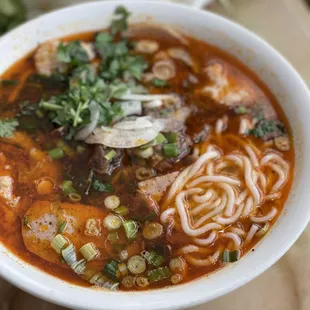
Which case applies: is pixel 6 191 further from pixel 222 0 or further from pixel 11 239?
pixel 222 0

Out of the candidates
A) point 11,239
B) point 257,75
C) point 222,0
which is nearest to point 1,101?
point 11,239

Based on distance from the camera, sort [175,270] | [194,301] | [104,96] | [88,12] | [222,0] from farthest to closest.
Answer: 1. [222,0]
2. [88,12]
3. [104,96]
4. [175,270]
5. [194,301]

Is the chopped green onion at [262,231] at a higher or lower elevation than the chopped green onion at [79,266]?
higher

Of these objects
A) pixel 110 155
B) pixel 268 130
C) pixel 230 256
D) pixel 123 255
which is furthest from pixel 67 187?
pixel 268 130

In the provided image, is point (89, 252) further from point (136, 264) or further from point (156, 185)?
point (156, 185)

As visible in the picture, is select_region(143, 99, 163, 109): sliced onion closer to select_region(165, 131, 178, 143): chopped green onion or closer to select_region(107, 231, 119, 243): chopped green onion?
select_region(165, 131, 178, 143): chopped green onion

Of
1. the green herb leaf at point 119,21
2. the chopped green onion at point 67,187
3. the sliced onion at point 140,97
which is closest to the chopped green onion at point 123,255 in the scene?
the chopped green onion at point 67,187

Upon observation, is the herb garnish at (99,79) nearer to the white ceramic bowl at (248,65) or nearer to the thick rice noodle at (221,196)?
the white ceramic bowl at (248,65)
